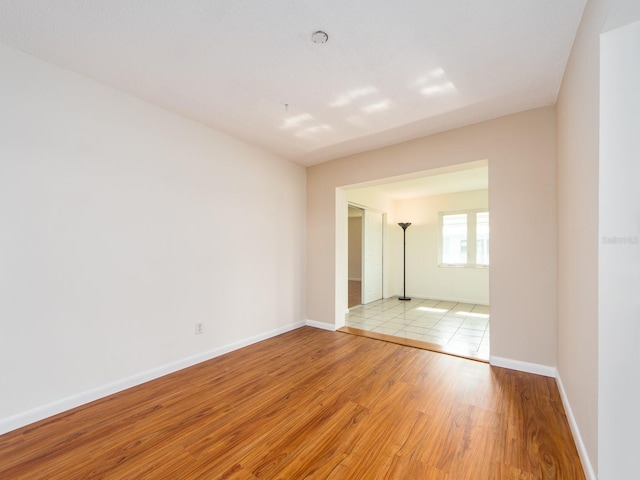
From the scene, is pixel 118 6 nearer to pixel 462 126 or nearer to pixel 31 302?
pixel 31 302

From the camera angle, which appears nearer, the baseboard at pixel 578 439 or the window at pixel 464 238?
the baseboard at pixel 578 439

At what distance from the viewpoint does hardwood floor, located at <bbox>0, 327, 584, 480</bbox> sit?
1.46 metres

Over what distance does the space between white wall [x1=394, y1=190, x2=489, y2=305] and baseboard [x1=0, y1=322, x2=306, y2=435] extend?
473cm

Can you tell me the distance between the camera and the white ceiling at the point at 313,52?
5.08 feet

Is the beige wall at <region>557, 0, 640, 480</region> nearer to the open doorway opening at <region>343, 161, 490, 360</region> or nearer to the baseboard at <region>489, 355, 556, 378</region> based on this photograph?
the baseboard at <region>489, 355, 556, 378</region>

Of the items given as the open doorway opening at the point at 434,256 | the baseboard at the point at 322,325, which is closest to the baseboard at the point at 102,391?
the baseboard at the point at 322,325

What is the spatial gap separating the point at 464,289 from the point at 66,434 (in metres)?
6.50

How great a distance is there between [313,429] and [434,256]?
5.51m

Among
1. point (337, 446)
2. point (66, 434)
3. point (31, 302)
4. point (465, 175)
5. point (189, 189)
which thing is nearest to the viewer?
point (337, 446)

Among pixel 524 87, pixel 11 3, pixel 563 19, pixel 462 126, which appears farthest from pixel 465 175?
pixel 11 3

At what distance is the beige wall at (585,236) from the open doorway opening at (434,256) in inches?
87.9

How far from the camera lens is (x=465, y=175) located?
475 centimetres

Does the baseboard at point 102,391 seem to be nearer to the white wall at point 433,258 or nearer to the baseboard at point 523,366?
the baseboard at point 523,366

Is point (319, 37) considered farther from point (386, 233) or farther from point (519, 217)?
point (386, 233)
